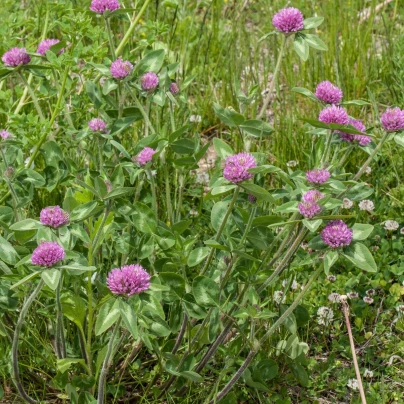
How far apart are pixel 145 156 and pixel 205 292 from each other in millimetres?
389

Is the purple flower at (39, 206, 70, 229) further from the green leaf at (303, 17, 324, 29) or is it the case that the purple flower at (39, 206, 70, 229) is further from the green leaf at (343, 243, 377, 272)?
the green leaf at (303, 17, 324, 29)

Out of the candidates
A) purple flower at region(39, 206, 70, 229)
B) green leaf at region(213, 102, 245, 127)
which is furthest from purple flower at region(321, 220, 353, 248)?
purple flower at region(39, 206, 70, 229)

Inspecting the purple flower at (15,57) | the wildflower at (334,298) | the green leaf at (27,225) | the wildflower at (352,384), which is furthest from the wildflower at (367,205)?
the green leaf at (27,225)

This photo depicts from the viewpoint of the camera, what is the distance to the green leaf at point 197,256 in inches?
71.9

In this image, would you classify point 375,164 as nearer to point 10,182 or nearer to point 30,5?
point 10,182

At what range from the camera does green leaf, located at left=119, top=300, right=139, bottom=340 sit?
1484 mm

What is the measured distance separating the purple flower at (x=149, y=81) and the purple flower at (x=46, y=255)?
2.13 ft

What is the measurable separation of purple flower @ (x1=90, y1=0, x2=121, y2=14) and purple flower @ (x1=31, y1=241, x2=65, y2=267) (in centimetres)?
93

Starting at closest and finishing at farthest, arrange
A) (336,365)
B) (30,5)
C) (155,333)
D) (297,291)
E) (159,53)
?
(155,333), (159,53), (336,365), (297,291), (30,5)

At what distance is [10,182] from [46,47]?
649mm

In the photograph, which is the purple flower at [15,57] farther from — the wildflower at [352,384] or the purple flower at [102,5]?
the wildflower at [352,384]

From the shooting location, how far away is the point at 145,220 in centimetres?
188

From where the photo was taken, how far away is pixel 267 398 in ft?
7.11

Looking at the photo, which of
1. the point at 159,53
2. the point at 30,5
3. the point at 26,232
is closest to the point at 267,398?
the point at 26,232
